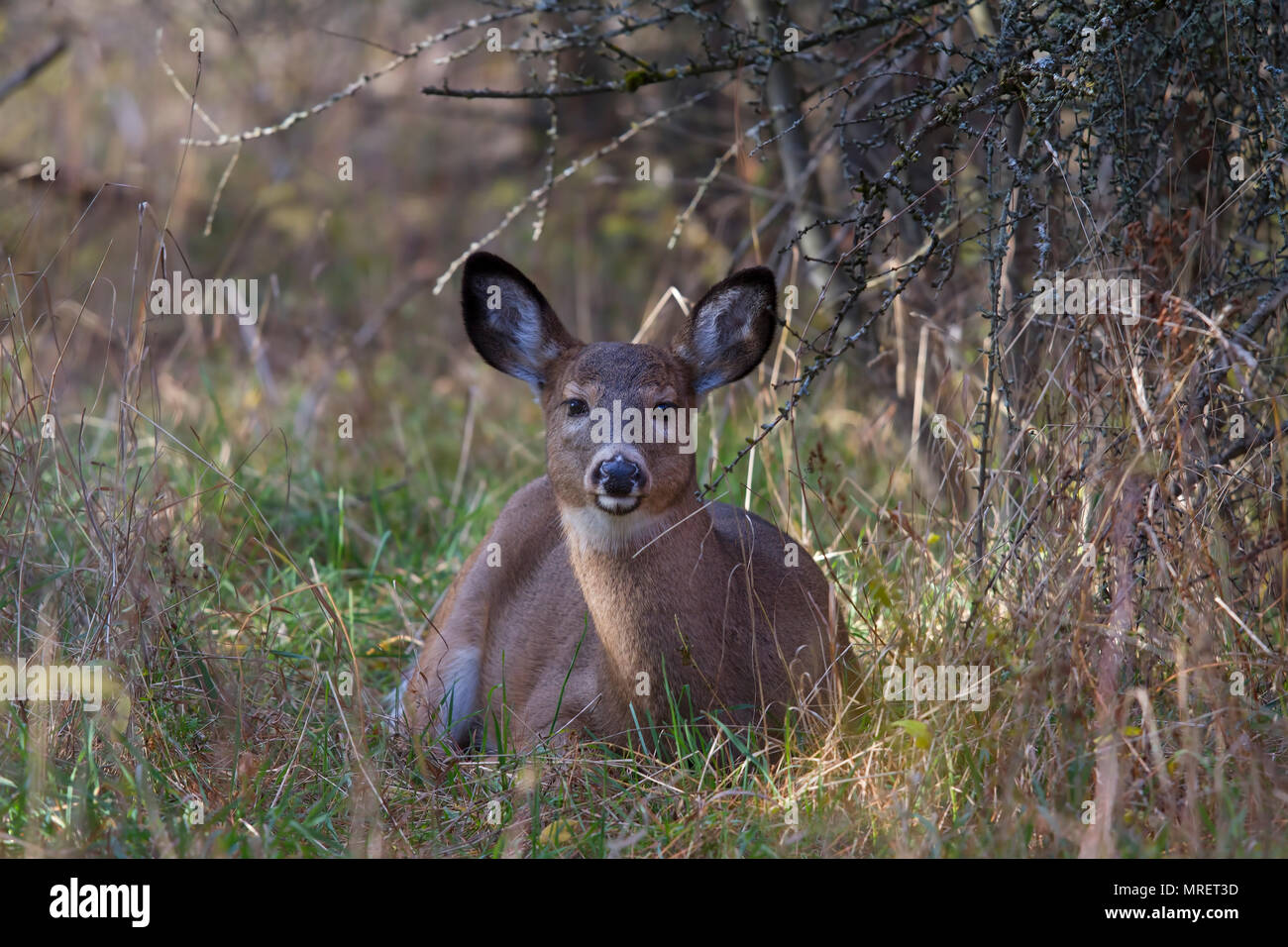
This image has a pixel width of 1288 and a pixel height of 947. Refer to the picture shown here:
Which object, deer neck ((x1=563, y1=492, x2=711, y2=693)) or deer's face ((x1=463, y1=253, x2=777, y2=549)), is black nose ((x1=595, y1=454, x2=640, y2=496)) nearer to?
deer's face ((x1=463, y1=253, x2=777, y2=549))

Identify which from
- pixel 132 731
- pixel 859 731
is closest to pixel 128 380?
pixel 132 731

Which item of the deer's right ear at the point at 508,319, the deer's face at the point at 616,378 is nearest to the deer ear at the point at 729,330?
the deer's face at the point at 616,378

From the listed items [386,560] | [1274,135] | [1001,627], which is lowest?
[1001,627]

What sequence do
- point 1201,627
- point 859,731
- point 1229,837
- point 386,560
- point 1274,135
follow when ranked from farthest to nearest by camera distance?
point 386,560
point 1274,135
point 859,731
point 1201,627
point 1229,837

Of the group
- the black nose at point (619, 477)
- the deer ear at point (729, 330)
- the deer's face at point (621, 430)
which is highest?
the deer ear at point (729, 330)

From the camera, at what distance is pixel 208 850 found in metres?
3.35

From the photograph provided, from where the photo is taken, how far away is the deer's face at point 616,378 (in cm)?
420

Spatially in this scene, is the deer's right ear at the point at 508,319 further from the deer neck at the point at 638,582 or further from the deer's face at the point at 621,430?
the deer neck at the point at 638,582

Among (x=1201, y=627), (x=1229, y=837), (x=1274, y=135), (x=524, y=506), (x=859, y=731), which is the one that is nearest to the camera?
(x=1229, y=837)

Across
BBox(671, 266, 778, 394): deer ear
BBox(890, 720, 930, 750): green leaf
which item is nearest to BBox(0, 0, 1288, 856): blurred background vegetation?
BBox(890, 720, 930, 750): green leaf

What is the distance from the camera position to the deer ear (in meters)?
4.52

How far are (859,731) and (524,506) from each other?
6.16ft

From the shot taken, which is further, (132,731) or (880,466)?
(880,466)
